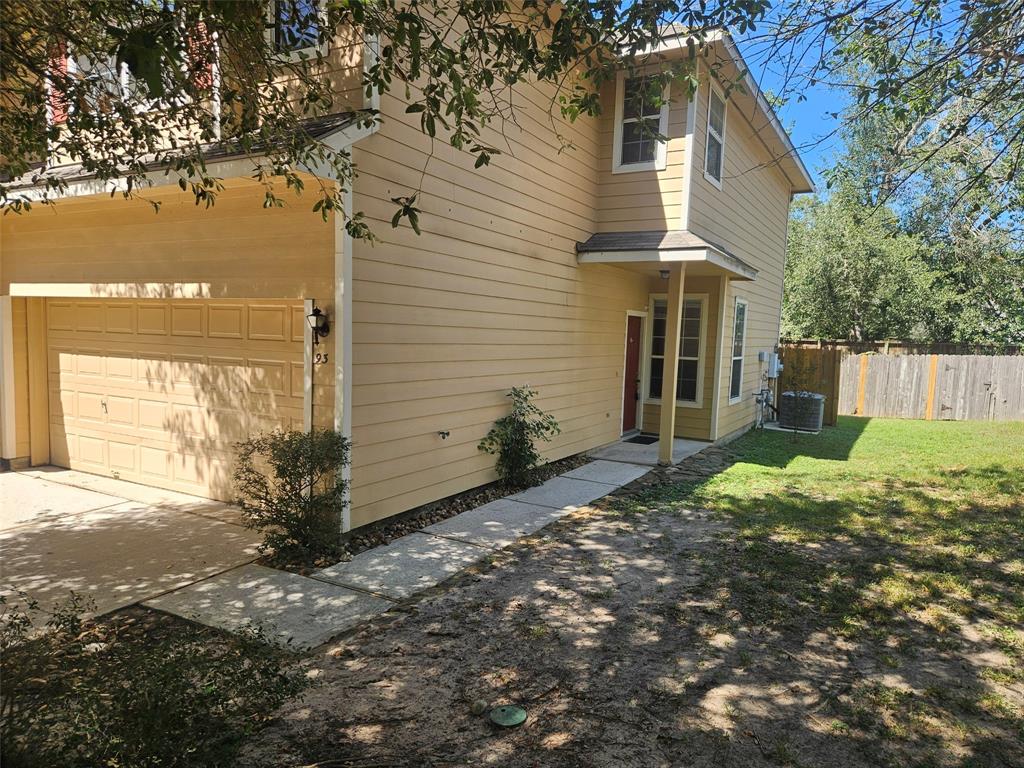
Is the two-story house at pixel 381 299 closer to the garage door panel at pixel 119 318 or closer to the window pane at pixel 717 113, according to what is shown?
the garage door panel at pixel 119 318

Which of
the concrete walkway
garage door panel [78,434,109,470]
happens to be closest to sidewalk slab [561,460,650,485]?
the concrete walkway

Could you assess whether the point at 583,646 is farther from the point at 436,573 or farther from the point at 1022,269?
the point at 1022,269

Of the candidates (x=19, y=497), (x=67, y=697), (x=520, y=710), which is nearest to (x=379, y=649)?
(x=520, y=710)

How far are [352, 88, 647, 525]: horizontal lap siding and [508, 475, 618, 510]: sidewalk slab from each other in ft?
1.76

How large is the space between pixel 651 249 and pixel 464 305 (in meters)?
3.10

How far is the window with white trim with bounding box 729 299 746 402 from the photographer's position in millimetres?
12117

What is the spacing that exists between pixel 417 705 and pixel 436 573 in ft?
6.04

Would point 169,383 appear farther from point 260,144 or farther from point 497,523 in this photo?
point 497,523

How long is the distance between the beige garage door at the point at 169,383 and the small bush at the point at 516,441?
248 cm

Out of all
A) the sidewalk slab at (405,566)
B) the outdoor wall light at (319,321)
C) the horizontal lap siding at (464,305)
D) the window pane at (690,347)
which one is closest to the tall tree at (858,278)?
the window pane at (690,347)

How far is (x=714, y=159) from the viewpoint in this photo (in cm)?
1020

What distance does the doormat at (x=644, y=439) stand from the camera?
1110 cm

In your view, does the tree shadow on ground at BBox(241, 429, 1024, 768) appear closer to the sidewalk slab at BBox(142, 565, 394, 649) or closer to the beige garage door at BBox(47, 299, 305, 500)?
the sidewalk slab at BBox(142, 565, 394, 649)

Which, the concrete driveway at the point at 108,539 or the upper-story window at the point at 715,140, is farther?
the upper-story window at the point at 715,140
